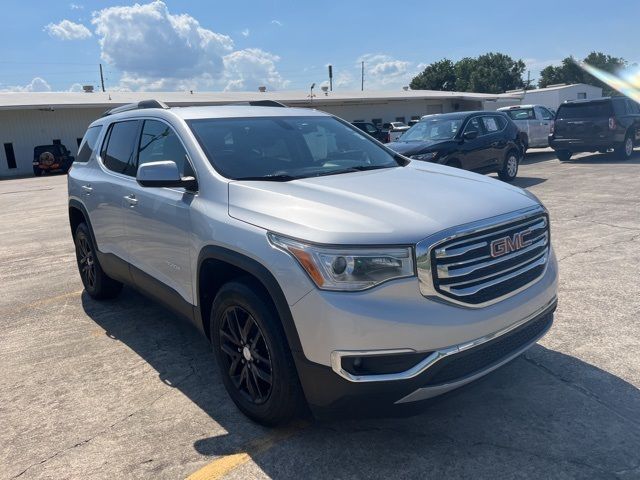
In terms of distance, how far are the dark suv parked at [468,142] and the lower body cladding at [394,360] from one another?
333 inches

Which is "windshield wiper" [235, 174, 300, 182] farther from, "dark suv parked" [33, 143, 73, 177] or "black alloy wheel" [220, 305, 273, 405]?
"dark suv parked" [33, 143, 73, 177]

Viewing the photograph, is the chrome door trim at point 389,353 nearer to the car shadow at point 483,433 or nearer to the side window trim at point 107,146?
the car shadow at point 483,433

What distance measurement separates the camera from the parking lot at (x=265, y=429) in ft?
9.46

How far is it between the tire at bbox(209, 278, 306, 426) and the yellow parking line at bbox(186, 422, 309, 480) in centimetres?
10

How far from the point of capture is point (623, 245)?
6727 millimetres

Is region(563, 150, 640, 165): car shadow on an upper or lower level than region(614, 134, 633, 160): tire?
lower

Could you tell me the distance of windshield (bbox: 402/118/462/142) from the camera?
11773 mm

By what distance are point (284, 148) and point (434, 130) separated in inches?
339

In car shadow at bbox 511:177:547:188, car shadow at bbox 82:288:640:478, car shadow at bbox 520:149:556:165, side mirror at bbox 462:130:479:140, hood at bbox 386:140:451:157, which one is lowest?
car shadow at bbox 82:288:640:478

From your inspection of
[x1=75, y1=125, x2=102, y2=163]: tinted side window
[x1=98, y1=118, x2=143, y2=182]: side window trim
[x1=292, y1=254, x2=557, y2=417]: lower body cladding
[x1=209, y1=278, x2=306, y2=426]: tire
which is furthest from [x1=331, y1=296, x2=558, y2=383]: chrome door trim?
[x1=75, y1=125, x2=102, y2=163]: tinted side window

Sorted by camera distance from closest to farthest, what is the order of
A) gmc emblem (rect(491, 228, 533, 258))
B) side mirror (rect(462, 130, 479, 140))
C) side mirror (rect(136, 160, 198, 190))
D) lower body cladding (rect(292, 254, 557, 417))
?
1. lower body cladding (rect(292, 254, 557, 417))
2. gmc emblem (rect(491, 228, 533, 258))
3. side mirror (rect(136, 160, 198, 190))
4. side mirror (rect(462, 130, 479, 140))

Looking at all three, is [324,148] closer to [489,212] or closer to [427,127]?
[489,212]

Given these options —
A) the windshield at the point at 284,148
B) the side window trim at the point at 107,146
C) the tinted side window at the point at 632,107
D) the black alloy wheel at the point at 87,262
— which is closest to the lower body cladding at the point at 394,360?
the windshield at the point at 284,148

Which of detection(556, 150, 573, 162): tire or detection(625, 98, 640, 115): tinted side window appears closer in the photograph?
detection(625, 98, 640, 115): tinted side window
